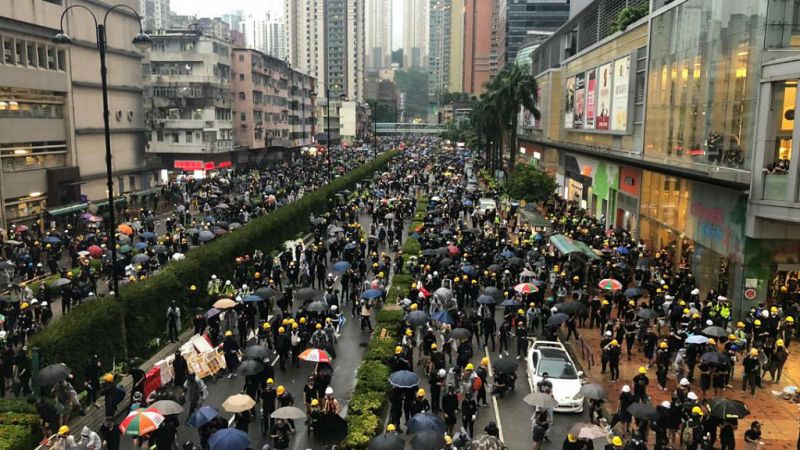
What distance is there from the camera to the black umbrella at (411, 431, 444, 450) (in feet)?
41.6

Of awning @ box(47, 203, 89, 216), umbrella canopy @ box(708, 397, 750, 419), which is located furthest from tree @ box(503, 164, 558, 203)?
umbrella canopy @ box(708, 397, 750, 419)

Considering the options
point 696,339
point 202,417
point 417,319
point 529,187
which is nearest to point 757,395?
point 696,339

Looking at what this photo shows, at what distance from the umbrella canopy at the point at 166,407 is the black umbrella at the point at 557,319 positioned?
1176cm

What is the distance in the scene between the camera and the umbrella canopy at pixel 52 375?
15.6 metres

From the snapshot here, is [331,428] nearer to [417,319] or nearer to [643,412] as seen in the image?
[417,319]

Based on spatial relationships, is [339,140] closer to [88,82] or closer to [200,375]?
[88,82]

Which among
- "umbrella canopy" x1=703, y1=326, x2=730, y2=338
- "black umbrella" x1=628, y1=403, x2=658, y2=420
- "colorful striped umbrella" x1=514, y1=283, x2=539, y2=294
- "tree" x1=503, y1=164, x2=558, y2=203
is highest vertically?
"tree" x1=503, y1=164, x2=558, y2=203

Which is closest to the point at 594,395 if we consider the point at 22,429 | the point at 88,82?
the point at 22,429

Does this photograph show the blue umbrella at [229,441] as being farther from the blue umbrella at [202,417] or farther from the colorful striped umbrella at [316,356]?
the colorful striped umbrella at [316,356]

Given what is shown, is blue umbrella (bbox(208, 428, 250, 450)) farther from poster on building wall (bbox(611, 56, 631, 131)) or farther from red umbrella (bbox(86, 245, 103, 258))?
poster on building wall (bbox(611, 56, 631, 131))

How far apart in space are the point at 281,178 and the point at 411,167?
2227 cm

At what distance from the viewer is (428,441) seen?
12.7 metres

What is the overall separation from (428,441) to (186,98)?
6806 cm

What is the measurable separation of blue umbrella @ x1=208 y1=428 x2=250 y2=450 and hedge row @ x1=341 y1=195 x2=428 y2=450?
2.75m
